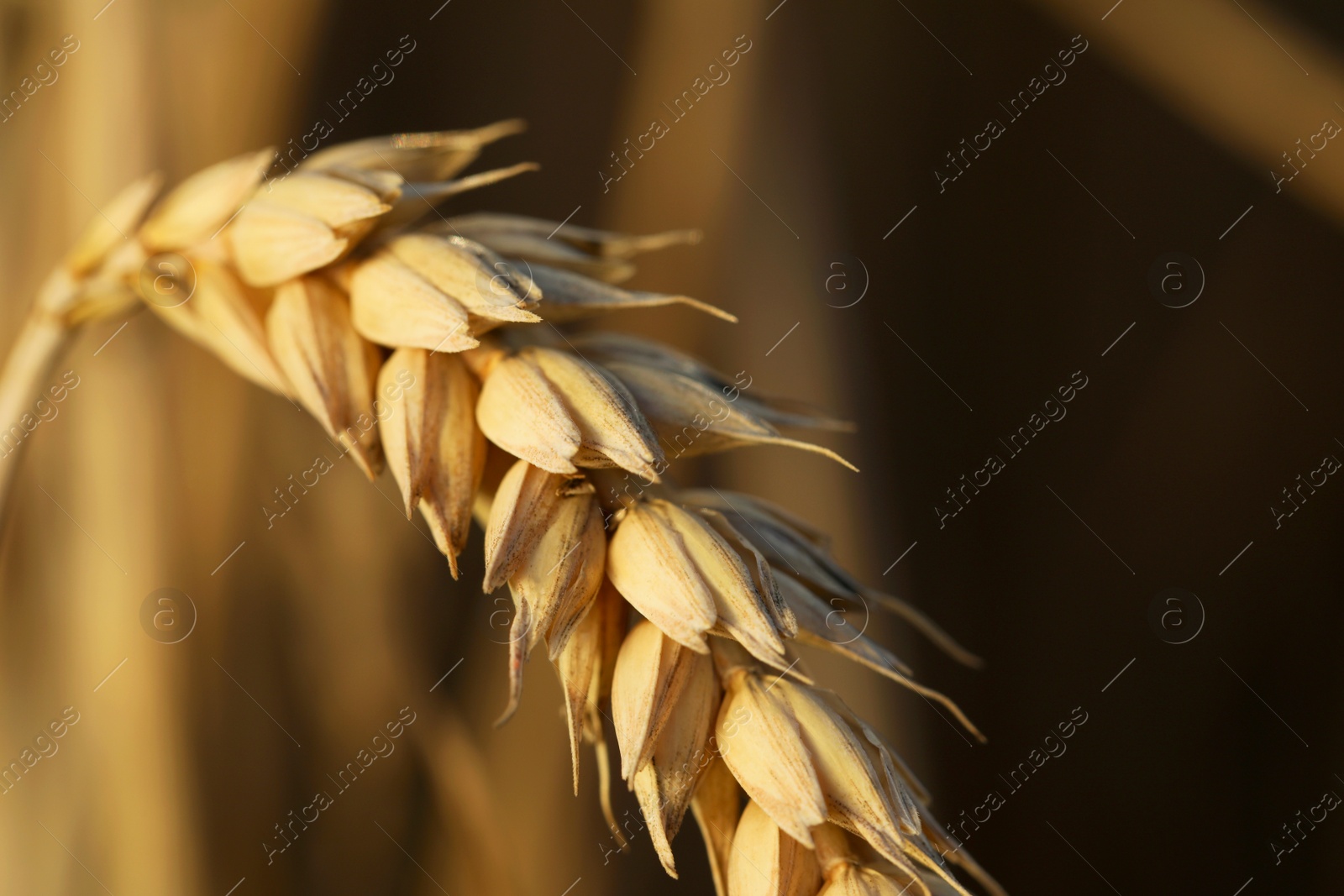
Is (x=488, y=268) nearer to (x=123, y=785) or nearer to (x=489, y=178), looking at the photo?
(x=489, y=178)

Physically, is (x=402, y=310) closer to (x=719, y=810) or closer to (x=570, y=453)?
(x=570, y=453)

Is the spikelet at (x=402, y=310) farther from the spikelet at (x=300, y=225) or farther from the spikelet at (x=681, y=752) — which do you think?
the spikelet at (x=681, y=752)

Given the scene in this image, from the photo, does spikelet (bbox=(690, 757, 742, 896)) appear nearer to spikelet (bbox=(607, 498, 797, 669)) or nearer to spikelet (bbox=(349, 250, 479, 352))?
spikelet (bbox=(607, 498, 797, 669))

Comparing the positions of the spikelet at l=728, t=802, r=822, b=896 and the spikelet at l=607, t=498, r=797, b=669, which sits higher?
the spikelet at l=607, t=498, r=797, b=669

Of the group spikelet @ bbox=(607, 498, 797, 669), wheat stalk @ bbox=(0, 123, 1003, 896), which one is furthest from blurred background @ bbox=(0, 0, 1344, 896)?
spikelet @ bbox=(607, 498, 797, 669)

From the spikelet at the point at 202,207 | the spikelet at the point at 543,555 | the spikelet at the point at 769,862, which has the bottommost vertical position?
the spikelet at the point at 769,862

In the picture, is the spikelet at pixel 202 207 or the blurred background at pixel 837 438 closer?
the spikelet at pixel 202 207

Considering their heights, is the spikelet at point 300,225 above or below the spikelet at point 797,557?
above

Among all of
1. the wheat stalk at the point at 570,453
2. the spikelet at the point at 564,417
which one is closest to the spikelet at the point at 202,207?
the wheat stalk at the point at 570,453
